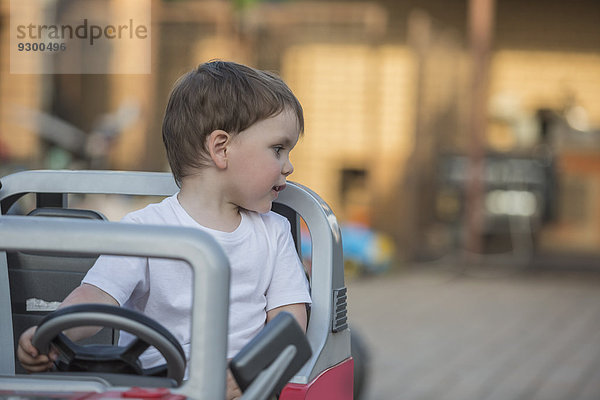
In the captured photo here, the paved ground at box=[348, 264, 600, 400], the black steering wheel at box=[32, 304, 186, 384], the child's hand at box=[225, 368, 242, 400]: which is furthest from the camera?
the paved ground at box=[348, 264, 600, 400]

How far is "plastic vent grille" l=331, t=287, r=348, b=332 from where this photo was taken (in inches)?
78.2

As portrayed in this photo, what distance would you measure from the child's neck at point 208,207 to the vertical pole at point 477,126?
7.69m

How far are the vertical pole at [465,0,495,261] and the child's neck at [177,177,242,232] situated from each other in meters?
7.69

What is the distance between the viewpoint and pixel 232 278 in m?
1.85

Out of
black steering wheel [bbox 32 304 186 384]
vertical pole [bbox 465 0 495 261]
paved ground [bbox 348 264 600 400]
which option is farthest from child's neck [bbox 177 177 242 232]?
vertical pole [bbox 465 0 495 261]

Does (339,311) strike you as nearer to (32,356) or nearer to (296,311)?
(296,311)

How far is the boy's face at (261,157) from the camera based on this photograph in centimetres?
183

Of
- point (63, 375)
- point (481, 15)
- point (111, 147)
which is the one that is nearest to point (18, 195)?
point (63, 375)

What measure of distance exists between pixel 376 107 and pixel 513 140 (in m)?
1.53

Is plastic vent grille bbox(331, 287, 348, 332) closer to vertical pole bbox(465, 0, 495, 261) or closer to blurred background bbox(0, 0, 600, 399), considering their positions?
blurred background bbox(0, 0, 600, 399)

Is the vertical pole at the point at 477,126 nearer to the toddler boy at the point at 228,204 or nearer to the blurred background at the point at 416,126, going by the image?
the blurred background at the point at 416,126

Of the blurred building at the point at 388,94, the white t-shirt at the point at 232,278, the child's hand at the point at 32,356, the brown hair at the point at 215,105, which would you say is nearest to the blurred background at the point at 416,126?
the blurred building at the point at 388,94

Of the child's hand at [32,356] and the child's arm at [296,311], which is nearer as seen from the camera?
the child's hand at [32,356]

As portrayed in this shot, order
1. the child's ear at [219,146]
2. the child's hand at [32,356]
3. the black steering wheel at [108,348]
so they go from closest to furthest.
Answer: the black steering wheel at [108,348] → the child's hand at [32,356] → the child's ear at [219,146]
